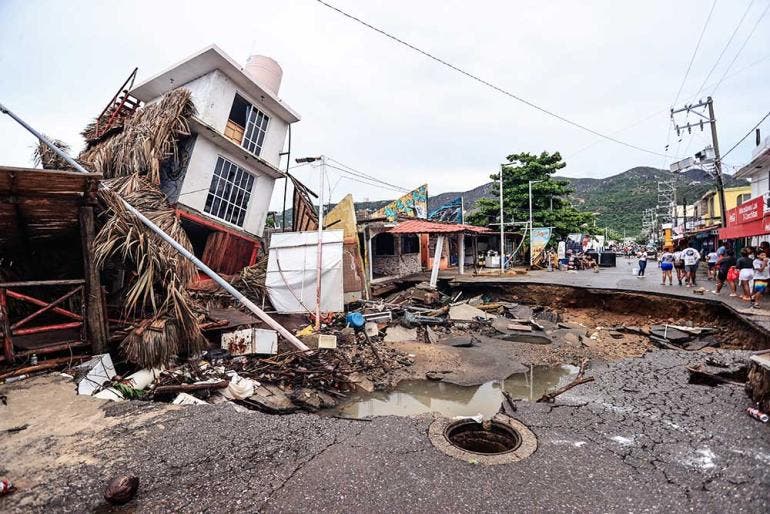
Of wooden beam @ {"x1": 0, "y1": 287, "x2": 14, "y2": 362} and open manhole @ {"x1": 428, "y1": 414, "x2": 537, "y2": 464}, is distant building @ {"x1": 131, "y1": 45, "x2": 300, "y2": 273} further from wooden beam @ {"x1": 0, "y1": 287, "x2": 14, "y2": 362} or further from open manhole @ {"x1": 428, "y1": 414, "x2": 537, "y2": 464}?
open manhole @ {"x1": 428, "y1": 414, "x2": 537, "y2": 464}

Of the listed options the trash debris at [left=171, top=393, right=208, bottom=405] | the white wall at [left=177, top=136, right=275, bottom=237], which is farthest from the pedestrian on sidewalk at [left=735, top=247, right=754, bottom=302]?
the white wall at [left=177, top=136, right=275, bottom=237]

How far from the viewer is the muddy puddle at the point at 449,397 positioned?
19.1 feet

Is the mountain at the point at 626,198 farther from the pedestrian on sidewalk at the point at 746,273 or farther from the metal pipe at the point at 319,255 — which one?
the metal pipe at the point at 319,255

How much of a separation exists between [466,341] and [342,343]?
347 cm

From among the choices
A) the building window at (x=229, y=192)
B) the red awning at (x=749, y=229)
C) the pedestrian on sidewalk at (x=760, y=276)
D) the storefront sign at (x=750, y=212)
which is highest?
the building window at (x=229, y=192)

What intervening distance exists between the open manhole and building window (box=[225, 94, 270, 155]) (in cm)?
1130

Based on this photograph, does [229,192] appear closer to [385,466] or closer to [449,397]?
[449,397]

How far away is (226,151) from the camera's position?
1173 centimetres

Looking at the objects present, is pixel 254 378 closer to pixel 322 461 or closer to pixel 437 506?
pixel 322 461

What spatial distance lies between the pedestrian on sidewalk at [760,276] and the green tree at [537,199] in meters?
16.5

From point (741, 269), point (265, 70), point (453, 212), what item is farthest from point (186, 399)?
point (453, 212)

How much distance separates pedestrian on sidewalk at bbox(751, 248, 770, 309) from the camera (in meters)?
8.62

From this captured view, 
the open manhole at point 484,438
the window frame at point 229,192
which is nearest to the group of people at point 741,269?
the open manhole at point 484,438

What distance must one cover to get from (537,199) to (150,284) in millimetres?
26002
